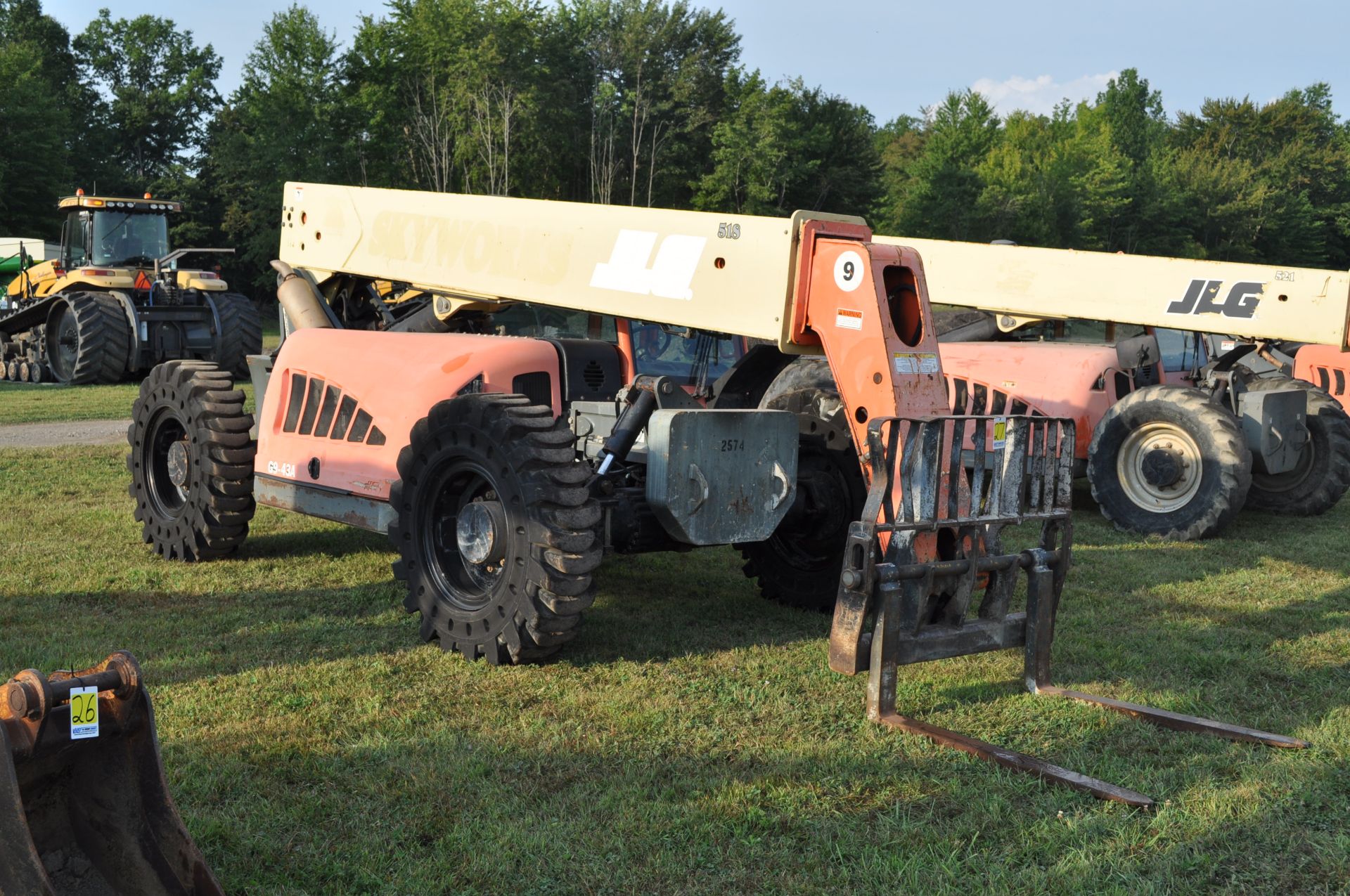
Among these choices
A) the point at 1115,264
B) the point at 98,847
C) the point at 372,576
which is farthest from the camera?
the point at 1115,264

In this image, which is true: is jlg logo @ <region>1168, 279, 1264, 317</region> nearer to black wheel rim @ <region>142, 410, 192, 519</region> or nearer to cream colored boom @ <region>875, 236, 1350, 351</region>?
cream colored boom @ <region>875, 236, 1350, 351</region>

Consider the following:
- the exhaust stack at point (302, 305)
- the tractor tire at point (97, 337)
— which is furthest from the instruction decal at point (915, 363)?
the tractor tire at point (97, 337)

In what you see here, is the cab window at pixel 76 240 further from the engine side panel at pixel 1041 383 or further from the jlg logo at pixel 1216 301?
the jlg logo at pixel 1216 301

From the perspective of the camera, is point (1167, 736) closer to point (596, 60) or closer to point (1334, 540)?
point (1334, 540)

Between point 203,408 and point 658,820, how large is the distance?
4.90m

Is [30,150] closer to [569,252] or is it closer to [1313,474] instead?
[569,252]

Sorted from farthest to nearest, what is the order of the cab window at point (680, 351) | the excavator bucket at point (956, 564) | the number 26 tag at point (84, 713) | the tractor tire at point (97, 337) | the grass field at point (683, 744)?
the tractor tire at point (97, 337), the cab window at point (680, 351), the excavator bucket at point (956, 564), the grass field at point (683, 744), the number 26 tag at point (84, 713)

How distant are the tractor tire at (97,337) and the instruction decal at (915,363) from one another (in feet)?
59.1

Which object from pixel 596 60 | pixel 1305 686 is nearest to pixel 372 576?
pixel 1305 686

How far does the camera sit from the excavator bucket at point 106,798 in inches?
126

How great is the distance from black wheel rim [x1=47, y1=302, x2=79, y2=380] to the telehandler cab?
14.7 metres

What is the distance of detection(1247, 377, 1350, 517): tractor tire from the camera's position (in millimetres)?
11234

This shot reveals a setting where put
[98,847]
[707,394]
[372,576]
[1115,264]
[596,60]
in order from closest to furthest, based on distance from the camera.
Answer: [98,847], [372,576], [707,394], [1115,264], [596,60]

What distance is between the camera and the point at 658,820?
13.4ft
